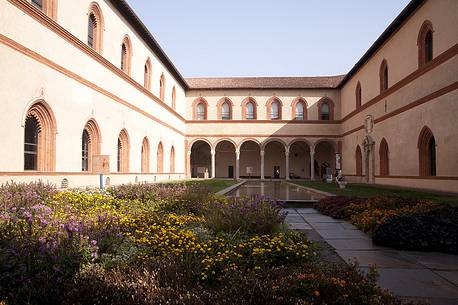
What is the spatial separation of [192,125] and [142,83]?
1530 cm

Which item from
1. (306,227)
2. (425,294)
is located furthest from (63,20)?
(425,294)

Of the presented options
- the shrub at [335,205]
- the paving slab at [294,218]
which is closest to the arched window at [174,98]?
the shrub at [335,205]

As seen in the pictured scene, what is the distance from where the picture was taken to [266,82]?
4128cm

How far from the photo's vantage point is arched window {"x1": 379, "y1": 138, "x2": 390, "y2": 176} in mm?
24933

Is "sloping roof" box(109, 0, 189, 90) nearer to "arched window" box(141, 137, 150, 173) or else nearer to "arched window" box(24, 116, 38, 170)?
"arched window" box(141, 137, 150, 173)

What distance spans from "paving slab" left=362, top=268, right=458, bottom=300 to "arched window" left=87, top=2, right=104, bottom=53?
58.6 feet

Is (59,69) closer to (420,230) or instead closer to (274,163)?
(420,230)

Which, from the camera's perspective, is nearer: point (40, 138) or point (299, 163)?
point (40, 138)

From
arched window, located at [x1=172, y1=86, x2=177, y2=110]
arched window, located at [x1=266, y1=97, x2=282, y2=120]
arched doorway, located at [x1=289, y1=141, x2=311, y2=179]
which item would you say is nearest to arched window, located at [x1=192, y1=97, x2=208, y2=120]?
arched window, located at [x1=172, y1=86, x2=177, y2=110]

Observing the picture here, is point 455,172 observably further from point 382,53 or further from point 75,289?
point 75,289

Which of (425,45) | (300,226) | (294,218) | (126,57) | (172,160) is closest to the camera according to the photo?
(300,226)

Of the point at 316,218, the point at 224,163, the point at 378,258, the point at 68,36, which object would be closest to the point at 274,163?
the point at 224,163

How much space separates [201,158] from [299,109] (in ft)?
46.4

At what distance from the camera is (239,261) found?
14.6ft
